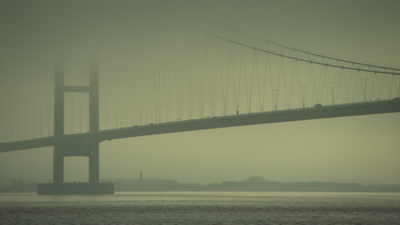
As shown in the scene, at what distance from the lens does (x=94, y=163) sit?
255 ft

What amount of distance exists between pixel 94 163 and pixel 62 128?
7.31 metres

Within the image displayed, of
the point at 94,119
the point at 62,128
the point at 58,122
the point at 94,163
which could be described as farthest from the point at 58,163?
the point at 94,119

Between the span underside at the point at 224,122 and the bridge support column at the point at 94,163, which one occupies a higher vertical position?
the span underside at the point at 224,122

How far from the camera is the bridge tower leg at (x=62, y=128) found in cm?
7675

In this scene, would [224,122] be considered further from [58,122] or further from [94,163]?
[58,122]

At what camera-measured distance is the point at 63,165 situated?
77.5m

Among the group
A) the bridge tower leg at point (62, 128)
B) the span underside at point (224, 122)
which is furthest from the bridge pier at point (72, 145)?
the span underside at point (224, 122)

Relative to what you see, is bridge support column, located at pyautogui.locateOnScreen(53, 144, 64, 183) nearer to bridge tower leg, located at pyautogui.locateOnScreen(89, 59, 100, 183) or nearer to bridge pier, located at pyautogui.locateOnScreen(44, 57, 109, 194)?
bridge pier, located at pyautogui.locateOnScreen(44, 57, 109, 194)

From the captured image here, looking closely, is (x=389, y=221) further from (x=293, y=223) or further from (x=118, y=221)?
(x=118, y=221)

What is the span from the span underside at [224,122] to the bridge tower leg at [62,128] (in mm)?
847

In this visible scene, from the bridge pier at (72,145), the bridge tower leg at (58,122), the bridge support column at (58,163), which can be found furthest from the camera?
the bridge pier at (72,145)

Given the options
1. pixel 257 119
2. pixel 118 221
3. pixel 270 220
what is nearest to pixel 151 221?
pixel 118 221

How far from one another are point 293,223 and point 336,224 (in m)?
2.55

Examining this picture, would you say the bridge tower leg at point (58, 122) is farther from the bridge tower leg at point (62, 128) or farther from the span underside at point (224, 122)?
the span underside at point (224, 122)
